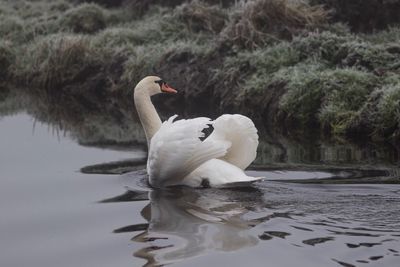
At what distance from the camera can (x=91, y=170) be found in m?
9.48

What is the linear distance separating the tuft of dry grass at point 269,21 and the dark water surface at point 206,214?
5.26 m

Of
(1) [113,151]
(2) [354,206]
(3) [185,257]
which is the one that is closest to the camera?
(3) [185,257]

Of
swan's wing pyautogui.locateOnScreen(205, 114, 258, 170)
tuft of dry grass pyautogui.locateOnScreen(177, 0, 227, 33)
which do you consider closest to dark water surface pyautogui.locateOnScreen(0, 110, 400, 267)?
swan's wing pyautogui.locateOnScreen(205, 114, 258, 170)

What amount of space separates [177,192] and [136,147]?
337 cm

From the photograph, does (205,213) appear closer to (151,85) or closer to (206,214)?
(206,214)

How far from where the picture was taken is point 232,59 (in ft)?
48.3

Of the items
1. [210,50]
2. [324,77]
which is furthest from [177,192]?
[210,50]

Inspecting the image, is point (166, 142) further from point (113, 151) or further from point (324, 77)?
point (324, 77)

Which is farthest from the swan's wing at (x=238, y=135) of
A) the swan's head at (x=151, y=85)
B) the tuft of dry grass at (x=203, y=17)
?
the tuft of dry grass at (x=203, y=17)

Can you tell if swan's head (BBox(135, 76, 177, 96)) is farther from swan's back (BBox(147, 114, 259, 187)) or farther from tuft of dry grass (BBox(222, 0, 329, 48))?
tuft of dry grass (BBox(222, 0, 329, 48))

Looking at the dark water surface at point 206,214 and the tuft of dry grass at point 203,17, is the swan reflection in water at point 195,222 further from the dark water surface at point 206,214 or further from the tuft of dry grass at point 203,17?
the tuft of dry grass at point 203,17

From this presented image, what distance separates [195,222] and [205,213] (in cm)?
29

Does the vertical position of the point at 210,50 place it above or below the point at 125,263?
above

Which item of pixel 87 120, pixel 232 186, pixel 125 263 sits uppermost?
pixel 87 120
